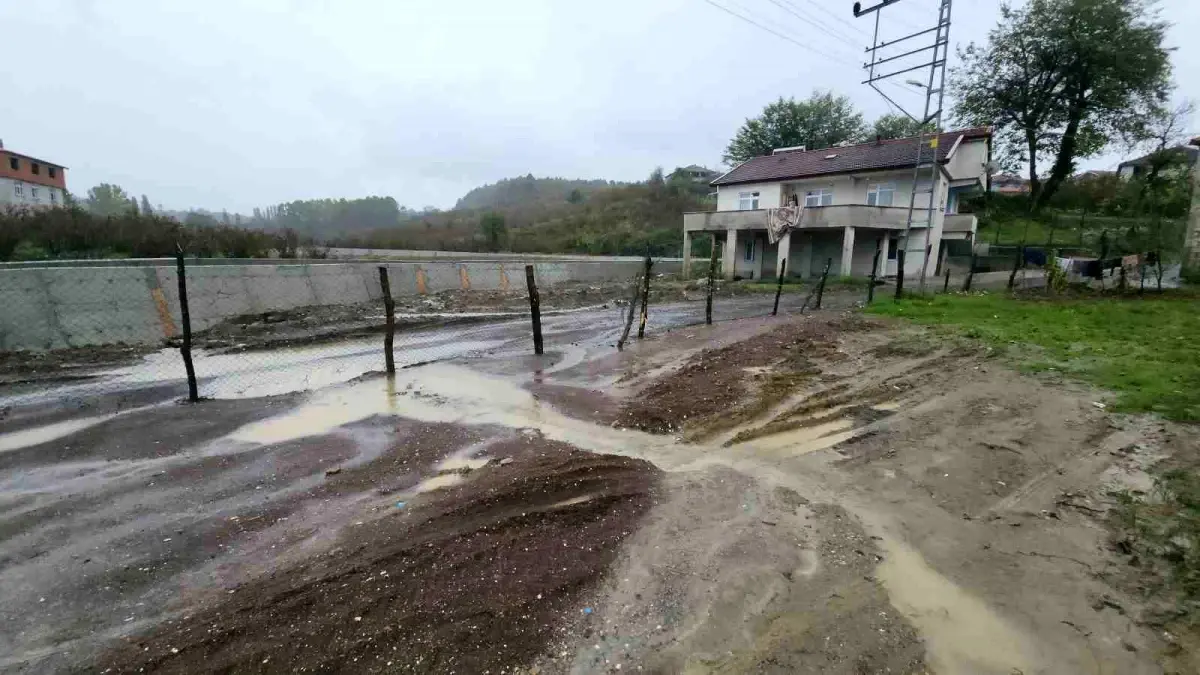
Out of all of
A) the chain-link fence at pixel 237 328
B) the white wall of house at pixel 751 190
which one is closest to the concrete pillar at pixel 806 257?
the white wall of house at pixel 751 190

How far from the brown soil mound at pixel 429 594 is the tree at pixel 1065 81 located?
1793 inches

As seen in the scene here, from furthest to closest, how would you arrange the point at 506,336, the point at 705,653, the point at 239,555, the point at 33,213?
1. the point at 33,213
2. the point at 506,336
3. the point at 239,555
4. the point at 705,653

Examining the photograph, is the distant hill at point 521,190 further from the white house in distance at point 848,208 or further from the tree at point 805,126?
the white house in distance at point 848,208

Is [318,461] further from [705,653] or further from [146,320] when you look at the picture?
[146,320]

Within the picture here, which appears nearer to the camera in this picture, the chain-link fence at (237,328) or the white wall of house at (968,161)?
the chain-link fence at (237,328)

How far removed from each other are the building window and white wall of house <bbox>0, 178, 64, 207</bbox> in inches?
2343

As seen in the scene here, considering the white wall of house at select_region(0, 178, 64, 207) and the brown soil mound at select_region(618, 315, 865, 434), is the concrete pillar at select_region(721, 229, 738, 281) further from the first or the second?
the white wall of house at select_region(0, 178, 64, 207)

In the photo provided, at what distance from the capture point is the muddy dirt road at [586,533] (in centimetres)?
346

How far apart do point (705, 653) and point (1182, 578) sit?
11.6 ft

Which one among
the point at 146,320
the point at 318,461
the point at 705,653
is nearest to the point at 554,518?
the point at 705,653

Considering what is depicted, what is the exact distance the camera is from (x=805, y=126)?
5044cm

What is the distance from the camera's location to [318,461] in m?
6.49

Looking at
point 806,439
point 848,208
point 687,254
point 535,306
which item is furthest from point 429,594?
point 687,254

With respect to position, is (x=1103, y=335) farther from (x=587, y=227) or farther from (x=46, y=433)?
(x=587, y=227)
